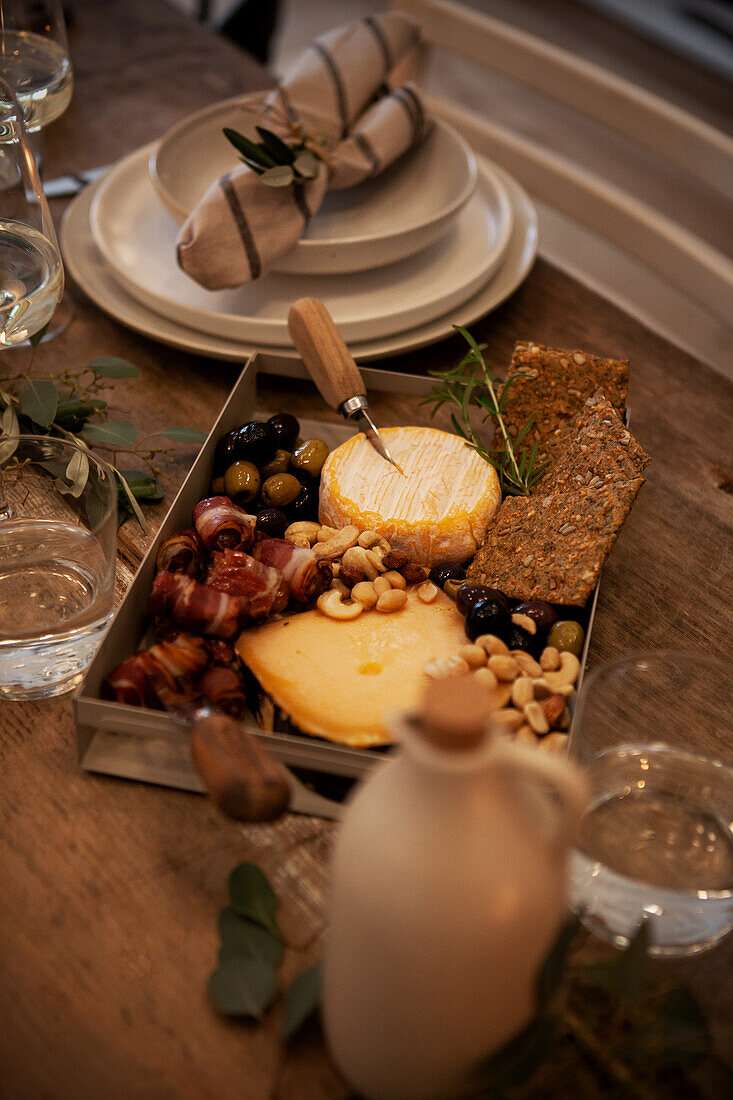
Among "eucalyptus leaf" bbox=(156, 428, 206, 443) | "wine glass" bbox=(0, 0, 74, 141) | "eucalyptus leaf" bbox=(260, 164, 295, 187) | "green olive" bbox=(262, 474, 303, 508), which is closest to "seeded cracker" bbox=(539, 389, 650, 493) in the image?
"green olive" bbox=(262, 474, 303, 508)

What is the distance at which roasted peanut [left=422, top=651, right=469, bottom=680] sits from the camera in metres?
0.65

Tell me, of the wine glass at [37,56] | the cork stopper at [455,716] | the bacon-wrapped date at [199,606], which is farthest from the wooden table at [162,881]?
the wine glass at [37,56]

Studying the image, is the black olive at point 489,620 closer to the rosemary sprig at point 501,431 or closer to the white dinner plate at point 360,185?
the rosemary sprig at point 501,431

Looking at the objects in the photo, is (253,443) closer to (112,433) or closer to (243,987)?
(112,433)

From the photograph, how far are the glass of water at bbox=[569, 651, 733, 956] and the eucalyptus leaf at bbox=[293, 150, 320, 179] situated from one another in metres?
0.67

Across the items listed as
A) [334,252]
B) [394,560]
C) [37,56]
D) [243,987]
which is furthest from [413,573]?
[37,56]

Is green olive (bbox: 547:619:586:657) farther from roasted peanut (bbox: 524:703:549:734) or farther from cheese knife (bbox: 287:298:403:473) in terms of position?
cheese knife (bbox: 287:298:403:473)

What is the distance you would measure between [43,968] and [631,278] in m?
1.65

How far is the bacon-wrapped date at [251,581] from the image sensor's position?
0.68m

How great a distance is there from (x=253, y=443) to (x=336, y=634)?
8.5 inches

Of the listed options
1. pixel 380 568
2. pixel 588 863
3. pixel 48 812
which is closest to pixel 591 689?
pixel 588 863

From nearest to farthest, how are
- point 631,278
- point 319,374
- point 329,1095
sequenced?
point 329,1095 → point 319,374 → point 631,278

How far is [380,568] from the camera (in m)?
0.74

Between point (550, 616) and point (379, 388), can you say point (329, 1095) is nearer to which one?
point (550, 616)
